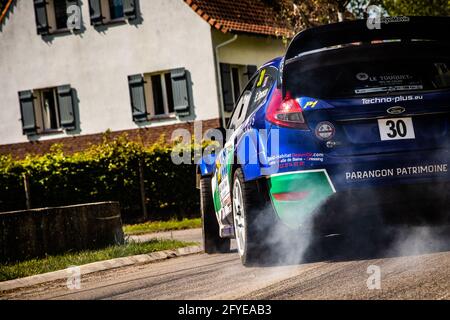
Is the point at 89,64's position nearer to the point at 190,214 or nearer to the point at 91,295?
the point at 190,214

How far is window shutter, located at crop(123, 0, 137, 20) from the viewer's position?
26625 millimetres

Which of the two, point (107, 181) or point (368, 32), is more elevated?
point (368, 32)

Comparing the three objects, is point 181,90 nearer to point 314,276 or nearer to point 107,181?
point 107,181

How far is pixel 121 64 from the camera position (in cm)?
2733

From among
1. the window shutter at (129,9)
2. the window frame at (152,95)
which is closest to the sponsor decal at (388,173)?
the window frame at (152,95)

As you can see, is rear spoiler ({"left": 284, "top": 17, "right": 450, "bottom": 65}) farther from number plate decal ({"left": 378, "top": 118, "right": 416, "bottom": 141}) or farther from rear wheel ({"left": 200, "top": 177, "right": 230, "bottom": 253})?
rear wheel ({"left": 200, "top": 177, "right": 230, "bottom": 253})

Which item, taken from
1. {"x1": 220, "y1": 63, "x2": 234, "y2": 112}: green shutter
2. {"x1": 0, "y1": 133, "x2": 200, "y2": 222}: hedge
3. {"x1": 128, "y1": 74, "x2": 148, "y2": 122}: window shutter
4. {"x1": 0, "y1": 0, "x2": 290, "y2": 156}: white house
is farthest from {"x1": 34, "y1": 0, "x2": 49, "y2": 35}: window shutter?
{"x1": 0, "y1": 133, "x2": 200, "y2": 222}: hedge

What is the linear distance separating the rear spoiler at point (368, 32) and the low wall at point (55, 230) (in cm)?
516

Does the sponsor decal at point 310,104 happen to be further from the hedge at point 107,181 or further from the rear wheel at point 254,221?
the hedge at point 107,181

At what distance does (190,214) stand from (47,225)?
8.76 m

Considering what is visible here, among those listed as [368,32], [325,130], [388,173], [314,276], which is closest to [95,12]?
[368,32]

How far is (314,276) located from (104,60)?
73.5 ft

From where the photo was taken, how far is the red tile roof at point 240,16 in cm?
2534
